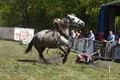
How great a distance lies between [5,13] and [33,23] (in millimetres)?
8318

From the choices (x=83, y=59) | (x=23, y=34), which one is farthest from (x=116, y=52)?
(x=23, y=34)

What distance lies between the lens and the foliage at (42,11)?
4916 cm

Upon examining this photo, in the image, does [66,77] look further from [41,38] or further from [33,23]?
[33,23]

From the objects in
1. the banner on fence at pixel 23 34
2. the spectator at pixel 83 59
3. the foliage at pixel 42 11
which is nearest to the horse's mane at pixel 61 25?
the spectator at pixel 83 59

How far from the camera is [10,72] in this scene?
11852mm

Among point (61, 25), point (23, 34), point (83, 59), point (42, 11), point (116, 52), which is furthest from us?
point (42, 11)

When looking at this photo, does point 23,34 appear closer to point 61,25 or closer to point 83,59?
point 83,59

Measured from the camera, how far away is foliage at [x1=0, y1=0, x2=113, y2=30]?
1935 inches

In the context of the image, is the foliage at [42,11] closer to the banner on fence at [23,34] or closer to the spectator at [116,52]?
the banner on fence at [23,34]

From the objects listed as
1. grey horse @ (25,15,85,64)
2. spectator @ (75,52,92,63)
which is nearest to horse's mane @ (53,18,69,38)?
grey horse @ (25,15,85,64)

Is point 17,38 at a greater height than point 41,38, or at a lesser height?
lesser

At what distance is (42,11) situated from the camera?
57.3 metres

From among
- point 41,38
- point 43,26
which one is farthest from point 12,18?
point 41,38

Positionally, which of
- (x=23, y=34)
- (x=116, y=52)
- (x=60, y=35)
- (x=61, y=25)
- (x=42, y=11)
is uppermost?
(x=61, y=25)
